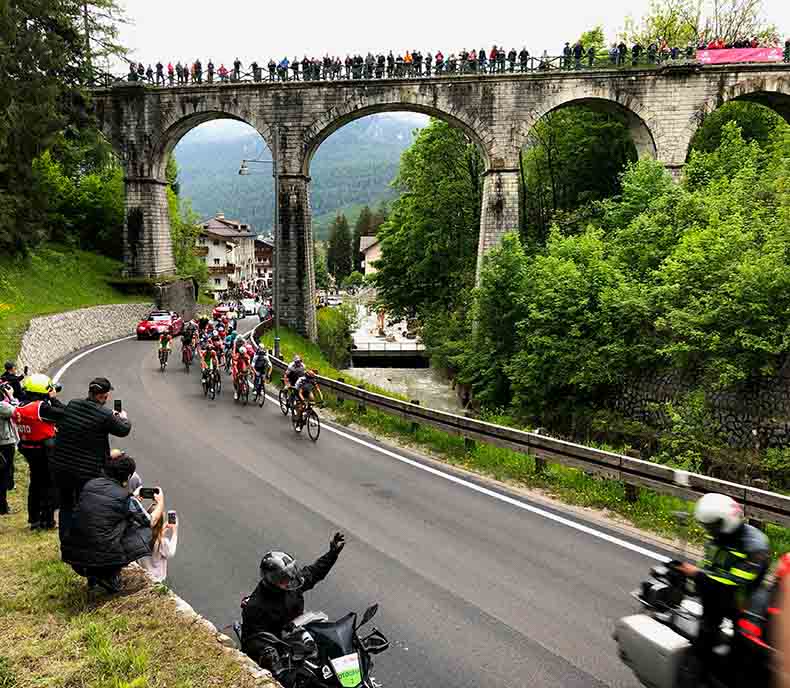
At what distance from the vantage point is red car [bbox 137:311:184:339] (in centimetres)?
3088

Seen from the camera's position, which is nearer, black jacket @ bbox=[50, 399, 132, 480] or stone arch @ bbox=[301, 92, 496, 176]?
black jacket @ bbox=[50, 399, 132, 480]

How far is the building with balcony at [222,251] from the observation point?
100m

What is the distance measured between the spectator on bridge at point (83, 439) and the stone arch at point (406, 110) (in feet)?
94.8

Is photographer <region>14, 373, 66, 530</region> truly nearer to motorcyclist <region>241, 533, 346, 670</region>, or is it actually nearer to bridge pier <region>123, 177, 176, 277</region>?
motorcyclist <region>241, 533, 346, 670</region>

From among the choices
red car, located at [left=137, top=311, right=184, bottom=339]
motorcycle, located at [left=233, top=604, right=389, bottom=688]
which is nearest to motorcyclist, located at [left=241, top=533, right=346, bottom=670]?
motorcycle, located at [left=233, top=604, right=389, bottom=688]

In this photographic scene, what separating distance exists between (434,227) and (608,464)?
1221 inches

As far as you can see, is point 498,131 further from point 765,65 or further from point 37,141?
point 37,141

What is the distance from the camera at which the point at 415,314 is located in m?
41.1

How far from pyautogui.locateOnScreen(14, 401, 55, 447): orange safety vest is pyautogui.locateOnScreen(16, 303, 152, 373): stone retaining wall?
39.3 feet

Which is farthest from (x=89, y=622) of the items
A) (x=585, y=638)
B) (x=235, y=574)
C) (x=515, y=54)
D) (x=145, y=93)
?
(x=145, y=93)

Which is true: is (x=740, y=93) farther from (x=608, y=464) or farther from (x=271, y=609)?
(x=271, y=609)

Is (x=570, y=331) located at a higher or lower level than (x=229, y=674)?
higher

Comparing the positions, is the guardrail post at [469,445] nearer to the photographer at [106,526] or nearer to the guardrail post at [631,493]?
the guardrail post at [631,493]

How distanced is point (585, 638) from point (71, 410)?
5053 millimetres
